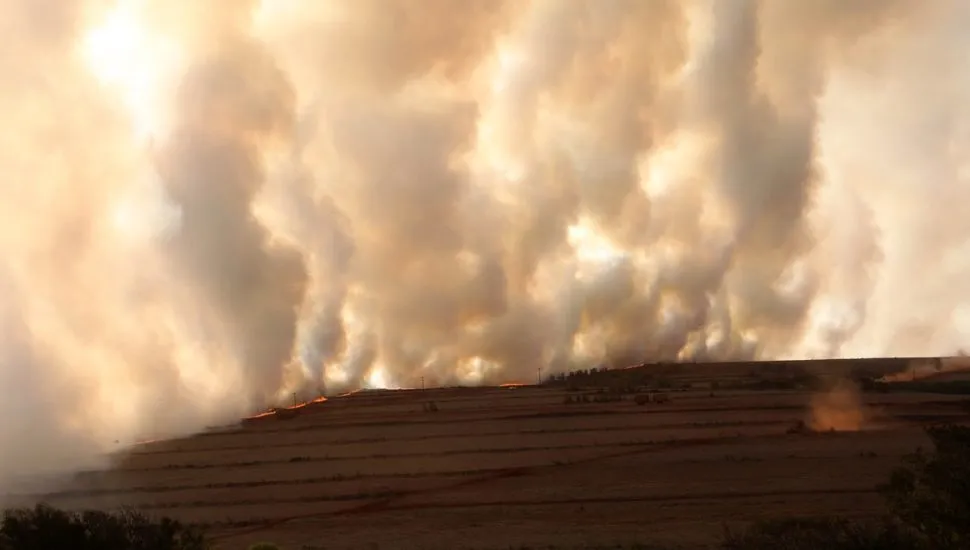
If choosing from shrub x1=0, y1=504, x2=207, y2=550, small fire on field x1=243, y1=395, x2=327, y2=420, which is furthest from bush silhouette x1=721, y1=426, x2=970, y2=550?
small fire on field x1=243, y1=395, x2=327, y2=420

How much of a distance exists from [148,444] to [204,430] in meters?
4.58

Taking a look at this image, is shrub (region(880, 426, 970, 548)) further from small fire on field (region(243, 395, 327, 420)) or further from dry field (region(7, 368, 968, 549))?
small fire on field (region(243, 395, 327, 420))

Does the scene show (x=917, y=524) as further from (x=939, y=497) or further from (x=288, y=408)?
(x=288, y=408)

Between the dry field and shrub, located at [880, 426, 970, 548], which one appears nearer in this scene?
shrub, located at [880, 426, 970, 548]

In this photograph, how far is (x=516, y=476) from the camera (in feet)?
86.8

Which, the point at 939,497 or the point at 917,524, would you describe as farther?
the point at 939,497

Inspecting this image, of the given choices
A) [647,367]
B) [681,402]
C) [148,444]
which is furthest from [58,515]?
[647,367]

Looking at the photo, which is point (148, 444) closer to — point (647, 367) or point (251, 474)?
point (251, 474)

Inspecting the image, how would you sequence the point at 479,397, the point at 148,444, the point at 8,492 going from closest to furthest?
the point at 8,492
the point at 148,444
the point at 479,397

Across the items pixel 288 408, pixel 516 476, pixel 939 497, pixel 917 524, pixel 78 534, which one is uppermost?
pixel 288 408

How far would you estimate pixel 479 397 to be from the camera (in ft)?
180

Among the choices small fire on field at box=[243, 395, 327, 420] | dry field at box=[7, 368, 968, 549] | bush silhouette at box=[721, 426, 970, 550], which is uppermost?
small fire on field at box=[243, 395, 327, 420]

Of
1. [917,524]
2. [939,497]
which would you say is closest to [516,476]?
[917,524]

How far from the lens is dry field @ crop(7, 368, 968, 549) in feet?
66.2
